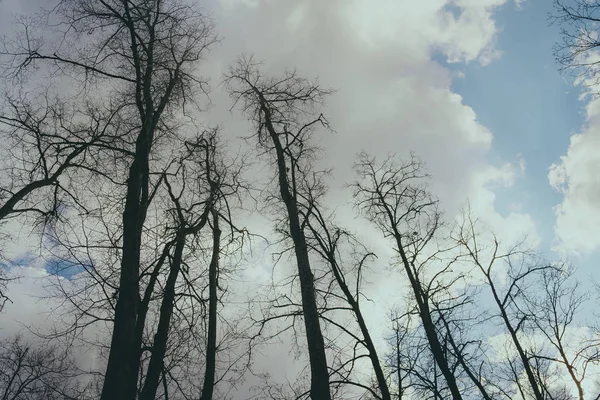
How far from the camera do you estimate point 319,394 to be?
611 centimetres

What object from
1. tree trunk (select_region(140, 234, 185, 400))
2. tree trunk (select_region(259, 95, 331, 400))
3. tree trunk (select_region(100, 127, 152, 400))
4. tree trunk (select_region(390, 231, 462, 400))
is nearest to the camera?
tree trunk (select_region(100, 127, 152, 400))

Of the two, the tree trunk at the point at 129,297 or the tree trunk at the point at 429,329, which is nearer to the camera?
the tree trunk at the point at 129,297

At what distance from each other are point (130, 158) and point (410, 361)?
12355mm

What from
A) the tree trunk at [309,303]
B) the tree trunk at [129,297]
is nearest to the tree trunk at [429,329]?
the tree trunk at [309,303]

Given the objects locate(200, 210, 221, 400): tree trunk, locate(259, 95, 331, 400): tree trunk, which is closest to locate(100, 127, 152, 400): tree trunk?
locate(200, 210, 221, 400): tree trunk

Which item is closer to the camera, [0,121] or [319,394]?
[319,394]

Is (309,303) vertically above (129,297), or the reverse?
(309,303)

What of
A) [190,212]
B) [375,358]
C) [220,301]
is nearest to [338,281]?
[375,358]

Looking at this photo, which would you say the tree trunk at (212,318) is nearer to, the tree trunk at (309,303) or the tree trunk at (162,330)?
the tree trunk at (162,330)

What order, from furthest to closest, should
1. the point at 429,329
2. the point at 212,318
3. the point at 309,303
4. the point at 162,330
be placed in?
the point at 429,329
the point at 212,318
the point at 162,330
the point at 309,303

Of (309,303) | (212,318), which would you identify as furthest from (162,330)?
(309,303)

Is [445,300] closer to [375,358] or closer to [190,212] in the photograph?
[375,358]

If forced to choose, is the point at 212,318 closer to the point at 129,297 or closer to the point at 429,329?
the point at 129,297

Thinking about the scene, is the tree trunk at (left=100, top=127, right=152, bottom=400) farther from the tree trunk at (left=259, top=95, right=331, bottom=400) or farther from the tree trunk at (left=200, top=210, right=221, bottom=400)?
the tree trunk at (left=259, top=95, right=331, bottom=400)
